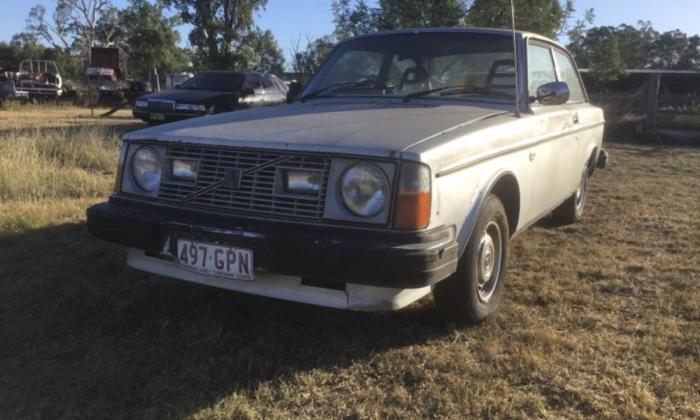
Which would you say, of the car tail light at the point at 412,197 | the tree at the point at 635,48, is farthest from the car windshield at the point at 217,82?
the car tail light at the point at 412,197

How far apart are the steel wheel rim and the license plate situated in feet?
3.78

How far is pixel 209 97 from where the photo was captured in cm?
1093

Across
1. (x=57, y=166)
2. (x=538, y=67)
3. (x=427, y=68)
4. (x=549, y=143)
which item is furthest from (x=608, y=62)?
(x=57, y=166)

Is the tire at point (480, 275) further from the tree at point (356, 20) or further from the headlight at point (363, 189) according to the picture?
the tree at point (356, 20)

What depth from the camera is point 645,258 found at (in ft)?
14.4

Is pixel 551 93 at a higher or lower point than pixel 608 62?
lower

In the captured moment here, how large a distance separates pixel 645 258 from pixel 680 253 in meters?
0.34

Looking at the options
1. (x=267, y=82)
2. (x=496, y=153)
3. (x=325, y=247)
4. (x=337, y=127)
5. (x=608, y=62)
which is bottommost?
(x=325, y=247)

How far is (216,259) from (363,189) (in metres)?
0.71

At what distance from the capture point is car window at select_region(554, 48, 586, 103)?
4.75m

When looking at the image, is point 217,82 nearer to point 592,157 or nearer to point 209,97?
point 209,97

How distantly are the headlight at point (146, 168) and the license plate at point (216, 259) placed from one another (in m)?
0.46

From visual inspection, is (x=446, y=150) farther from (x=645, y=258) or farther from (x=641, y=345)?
(x=645, y=258)

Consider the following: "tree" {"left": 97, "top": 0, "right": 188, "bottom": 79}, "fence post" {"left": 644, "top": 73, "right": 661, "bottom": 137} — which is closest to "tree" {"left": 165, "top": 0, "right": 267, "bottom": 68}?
"tree" {"left": 97, "top": 0, "right": 188, "bottom": 79}
